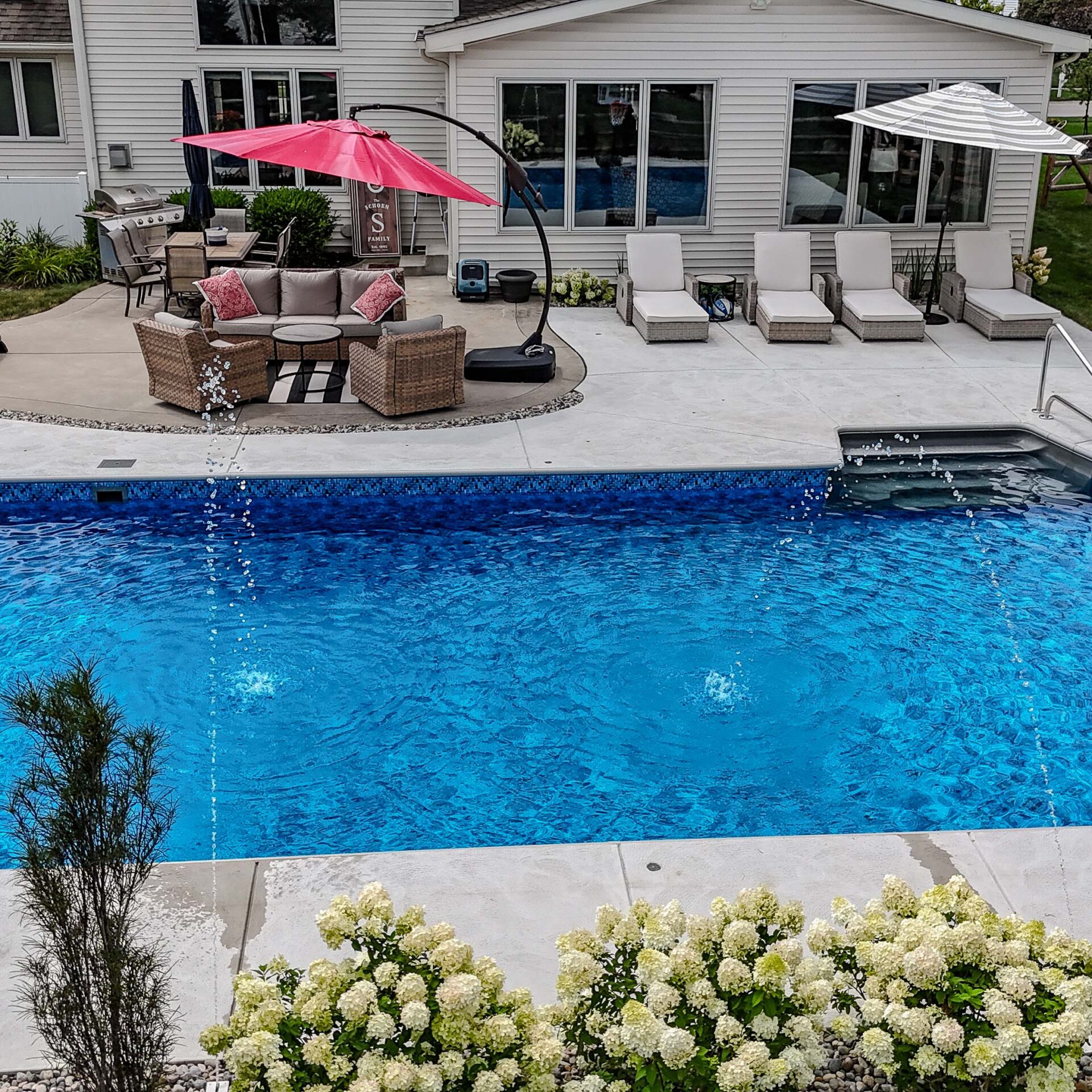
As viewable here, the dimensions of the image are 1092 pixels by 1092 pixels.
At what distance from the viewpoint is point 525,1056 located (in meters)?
3.43

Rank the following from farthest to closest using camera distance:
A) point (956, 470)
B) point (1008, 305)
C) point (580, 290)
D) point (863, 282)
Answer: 1. point (580, 290)
2. point (863, 282)
3. point (1008, 305)
4. point (956, 470)

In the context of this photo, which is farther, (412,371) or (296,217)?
(296,217)

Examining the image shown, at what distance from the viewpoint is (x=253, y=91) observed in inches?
683

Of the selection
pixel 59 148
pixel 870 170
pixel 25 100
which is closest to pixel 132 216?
pixel 59 148

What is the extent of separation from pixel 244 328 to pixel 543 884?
27.4 feet

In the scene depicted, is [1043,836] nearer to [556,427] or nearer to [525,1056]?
[525,1056]

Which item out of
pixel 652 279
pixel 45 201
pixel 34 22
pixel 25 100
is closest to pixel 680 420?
pixel 652 279

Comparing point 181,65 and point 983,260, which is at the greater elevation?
point 181,65

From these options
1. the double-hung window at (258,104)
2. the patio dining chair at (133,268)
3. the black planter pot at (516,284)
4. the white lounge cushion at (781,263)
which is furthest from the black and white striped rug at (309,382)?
the double-hung window at (258,104)

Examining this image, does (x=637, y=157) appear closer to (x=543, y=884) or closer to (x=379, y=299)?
(x=379, y=299)

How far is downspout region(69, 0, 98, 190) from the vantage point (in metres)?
16.8

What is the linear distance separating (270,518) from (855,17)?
393 inches

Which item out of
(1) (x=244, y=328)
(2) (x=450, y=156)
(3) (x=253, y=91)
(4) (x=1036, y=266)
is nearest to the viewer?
(1) (x=244, y=328)

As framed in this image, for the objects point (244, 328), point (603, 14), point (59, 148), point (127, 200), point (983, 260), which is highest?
point (603, 14)
